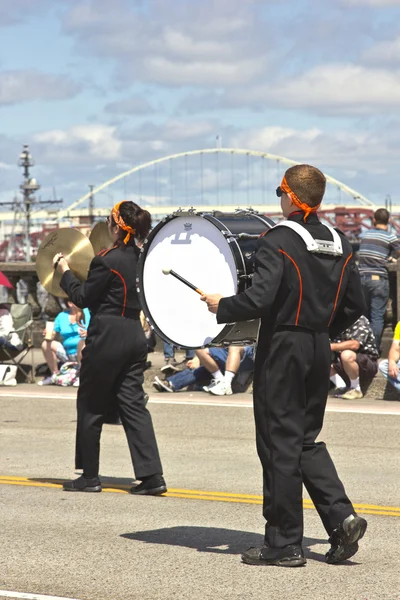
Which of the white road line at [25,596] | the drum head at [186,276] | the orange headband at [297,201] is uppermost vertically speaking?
the orange headband at [297,201]

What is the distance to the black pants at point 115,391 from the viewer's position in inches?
340

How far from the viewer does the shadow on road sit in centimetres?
702

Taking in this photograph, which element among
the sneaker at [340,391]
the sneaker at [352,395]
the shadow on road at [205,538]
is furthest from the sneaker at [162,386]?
the shadow on road at [205,538]

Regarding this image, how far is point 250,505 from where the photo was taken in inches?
329

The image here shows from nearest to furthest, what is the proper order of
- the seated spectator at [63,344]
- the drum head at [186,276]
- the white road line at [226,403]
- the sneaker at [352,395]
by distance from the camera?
the drum head at [186,276] < the white road line at [226,403] < the sneaker at [352,395] < the seated spectator at [63,344]

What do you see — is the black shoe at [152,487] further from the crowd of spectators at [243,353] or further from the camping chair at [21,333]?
the camping chair at [21,333]

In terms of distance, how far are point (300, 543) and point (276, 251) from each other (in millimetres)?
1483

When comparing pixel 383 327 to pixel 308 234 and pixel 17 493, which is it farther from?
pixel 308 234

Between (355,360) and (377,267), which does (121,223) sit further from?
(377,267)

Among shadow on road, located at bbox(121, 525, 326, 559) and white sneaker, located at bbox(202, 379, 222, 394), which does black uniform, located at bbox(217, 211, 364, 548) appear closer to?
shadow on road, located at bbox(121, 525, 326, 559)

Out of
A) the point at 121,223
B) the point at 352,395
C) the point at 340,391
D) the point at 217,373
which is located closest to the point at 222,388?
the point at 217,373

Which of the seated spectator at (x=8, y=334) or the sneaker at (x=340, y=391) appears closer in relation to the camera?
Answer: the sneaker at (x=340, y=391)

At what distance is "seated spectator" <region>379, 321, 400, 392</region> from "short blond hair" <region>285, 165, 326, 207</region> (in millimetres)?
6782

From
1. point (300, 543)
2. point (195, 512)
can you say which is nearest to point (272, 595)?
point (300, 543)
